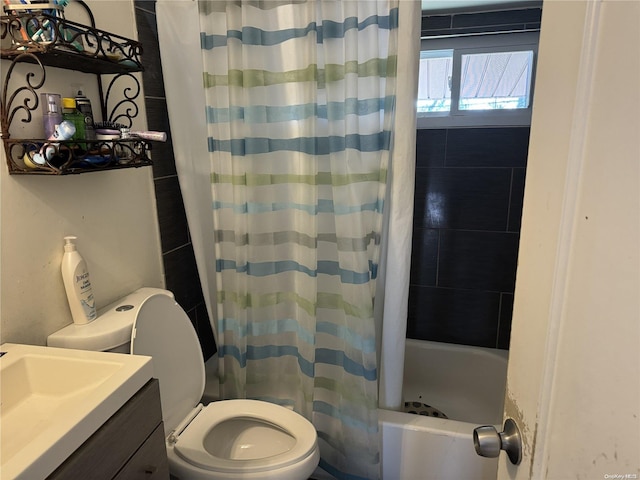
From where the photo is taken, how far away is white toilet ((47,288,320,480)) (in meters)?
1.30

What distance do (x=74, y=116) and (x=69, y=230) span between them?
34cm

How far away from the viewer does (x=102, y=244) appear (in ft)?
4.73

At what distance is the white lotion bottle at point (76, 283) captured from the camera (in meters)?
1.26

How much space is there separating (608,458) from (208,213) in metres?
1.57

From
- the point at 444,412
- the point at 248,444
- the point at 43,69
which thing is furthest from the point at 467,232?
the point at 43,69

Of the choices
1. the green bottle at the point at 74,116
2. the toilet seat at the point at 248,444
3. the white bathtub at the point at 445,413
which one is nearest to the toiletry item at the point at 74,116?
the green bottle at the point at 74,116

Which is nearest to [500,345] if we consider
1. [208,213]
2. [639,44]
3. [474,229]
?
[474,229]

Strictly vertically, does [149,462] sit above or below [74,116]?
below

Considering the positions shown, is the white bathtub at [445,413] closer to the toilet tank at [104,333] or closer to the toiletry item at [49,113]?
the toilet tank at [104,333]

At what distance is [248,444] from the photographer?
62.4 inches

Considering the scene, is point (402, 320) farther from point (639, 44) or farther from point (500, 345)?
point (639, 44)

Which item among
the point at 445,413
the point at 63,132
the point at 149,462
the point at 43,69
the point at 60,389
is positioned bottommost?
the point at 445,413

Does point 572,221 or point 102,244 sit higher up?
point 572,221

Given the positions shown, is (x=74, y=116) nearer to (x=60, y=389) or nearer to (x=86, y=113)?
(x=86, y=113)
